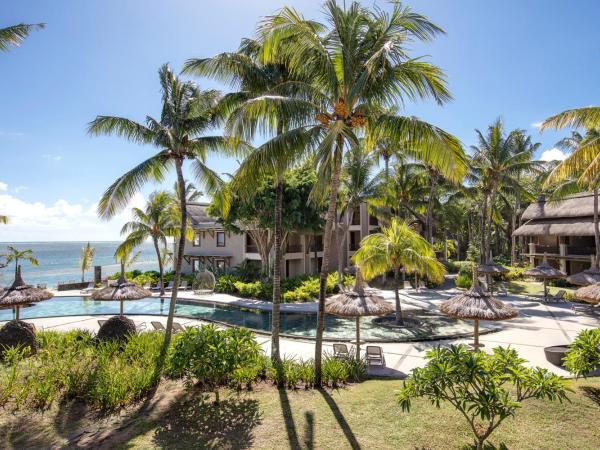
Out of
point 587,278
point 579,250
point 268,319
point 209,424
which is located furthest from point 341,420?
point 579,250

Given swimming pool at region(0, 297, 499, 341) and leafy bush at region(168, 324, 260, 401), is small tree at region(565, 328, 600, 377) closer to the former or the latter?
swimming pool at region(0, 297, 499, 341)

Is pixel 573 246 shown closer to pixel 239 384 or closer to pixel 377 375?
pixel 377 375

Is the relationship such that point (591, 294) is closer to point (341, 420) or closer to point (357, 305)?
point (357, 305)

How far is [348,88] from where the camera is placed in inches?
341

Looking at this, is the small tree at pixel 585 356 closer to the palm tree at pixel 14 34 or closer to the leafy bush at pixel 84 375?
the leafy bush at pixel 84 375

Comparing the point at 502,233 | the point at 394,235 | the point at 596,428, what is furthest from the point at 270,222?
the point at 502,233

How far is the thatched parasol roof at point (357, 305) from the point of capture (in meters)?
11.1

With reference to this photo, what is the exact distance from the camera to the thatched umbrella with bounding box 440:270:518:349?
1056 cm

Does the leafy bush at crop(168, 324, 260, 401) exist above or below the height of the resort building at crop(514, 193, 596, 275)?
below

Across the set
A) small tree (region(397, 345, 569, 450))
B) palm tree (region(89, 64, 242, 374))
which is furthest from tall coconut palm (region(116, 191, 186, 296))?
small tree (region(397, 345, 569, 450))

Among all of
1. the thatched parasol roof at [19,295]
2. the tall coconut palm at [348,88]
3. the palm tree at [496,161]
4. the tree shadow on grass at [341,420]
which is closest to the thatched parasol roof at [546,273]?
the palm tree at [496,161]

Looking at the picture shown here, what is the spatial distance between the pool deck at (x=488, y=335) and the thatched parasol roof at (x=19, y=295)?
3.42 m

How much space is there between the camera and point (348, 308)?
11.2 metres

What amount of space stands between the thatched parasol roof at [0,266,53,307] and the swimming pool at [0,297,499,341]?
684 cm
